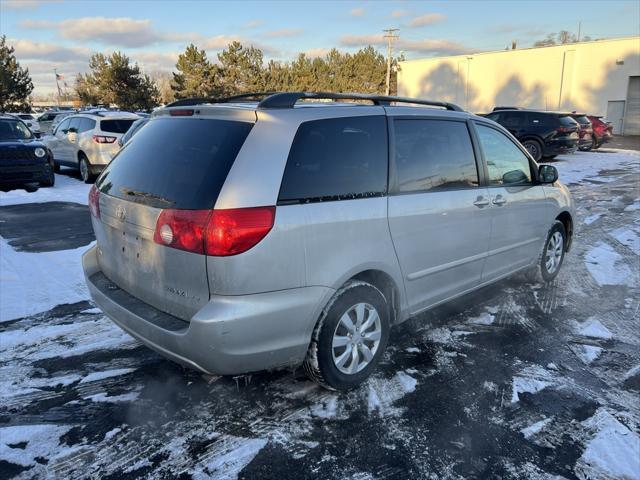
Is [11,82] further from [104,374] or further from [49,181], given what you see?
[104,374]

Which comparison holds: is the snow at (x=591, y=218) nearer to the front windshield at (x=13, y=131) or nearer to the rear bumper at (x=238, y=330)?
the rear bumper at (x=238, y=330)

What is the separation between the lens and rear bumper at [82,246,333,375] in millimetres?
2506

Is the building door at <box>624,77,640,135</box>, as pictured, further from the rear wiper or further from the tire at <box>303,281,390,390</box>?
the rear wiper

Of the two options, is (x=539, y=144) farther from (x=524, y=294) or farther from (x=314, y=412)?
(x=314, y=412)

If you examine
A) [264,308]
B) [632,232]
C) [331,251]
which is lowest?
[632,232]

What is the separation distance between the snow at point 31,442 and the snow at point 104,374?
1.63 ft

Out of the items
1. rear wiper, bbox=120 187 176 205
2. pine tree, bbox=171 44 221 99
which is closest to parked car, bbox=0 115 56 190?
rear wiper, bbox=120 187 176 205

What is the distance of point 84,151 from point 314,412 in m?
11.3

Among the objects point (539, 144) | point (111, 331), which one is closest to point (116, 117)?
point (111, 331)

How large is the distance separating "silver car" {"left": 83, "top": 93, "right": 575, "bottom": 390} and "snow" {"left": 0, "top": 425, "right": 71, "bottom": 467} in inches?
27.3

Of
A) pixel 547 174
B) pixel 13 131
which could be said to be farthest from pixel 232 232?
pixel 13 131

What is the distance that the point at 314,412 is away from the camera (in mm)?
2943

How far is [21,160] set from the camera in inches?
408

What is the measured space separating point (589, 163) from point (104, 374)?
61.2ft
